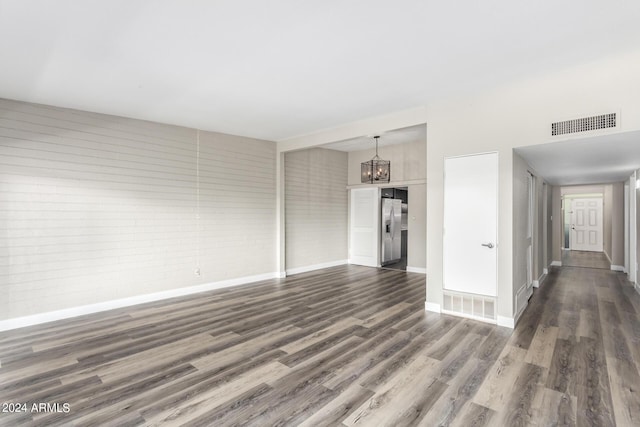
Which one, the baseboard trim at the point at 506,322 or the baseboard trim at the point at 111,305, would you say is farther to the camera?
the baseboard trim at the point at 111,305

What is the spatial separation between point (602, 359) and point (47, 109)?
6984 mm

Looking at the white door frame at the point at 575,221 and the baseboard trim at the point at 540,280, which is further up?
the white door frame at the point at 575,221

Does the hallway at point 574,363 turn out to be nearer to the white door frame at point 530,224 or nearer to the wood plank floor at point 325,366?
the wood plank floor at point 325,366

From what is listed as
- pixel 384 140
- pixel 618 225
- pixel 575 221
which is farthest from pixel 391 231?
pixel 575 221

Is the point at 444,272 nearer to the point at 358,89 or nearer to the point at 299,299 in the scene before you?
the point at 299,299

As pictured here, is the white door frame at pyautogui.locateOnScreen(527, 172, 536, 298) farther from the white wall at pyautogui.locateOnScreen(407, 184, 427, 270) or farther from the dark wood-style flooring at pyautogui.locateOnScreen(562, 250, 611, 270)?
the dark wood-style flooring at pyautogui.locateOnScreen(562, 250, 611, 270)

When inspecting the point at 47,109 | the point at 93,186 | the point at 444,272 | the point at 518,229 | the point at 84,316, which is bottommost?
the point at 84,316

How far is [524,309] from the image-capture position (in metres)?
4.51

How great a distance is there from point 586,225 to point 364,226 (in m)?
8.79

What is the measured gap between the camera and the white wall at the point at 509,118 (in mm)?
3113

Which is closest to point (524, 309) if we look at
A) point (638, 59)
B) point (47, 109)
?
point (638, 59)

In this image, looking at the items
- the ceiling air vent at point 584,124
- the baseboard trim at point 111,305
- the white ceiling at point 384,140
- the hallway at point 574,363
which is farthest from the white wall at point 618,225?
the baseboard trim at point 111,305

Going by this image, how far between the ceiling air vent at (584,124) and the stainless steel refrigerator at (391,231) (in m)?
4.86

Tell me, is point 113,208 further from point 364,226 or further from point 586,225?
point 586,225
